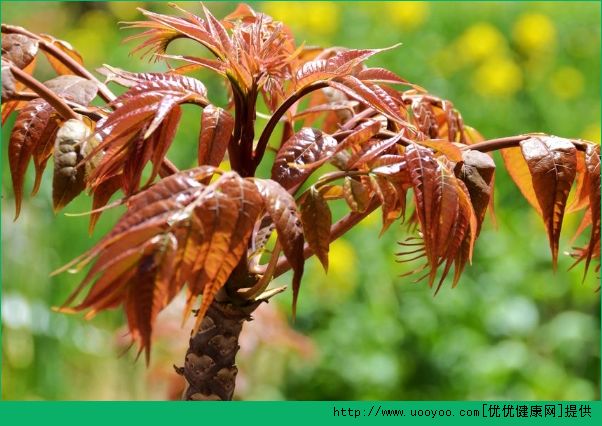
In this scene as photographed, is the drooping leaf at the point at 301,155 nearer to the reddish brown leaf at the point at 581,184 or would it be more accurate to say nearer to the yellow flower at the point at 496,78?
the reddish brown leaf at the point at 581,184

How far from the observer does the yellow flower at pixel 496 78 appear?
3.06 metres

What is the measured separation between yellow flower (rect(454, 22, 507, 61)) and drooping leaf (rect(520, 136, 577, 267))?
2.52m

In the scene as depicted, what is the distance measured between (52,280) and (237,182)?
6.38ft

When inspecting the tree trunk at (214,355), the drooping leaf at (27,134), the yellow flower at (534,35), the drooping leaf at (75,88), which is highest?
the yellow flower at (534,35)

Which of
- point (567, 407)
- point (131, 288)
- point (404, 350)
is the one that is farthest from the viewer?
point (404, 350)

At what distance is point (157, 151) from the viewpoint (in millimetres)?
672

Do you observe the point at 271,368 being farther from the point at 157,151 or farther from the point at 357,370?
the point at 157,151

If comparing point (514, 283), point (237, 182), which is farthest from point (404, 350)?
point (237, 182)

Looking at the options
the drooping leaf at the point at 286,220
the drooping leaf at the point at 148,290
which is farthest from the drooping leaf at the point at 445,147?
the drooping leaf at the point at 148,290

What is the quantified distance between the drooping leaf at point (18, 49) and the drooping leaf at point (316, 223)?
299mm

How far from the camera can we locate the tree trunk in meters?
0.80

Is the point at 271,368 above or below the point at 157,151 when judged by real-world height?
below

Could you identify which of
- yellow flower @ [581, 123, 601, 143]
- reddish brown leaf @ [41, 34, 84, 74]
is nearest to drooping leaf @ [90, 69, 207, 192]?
reddish brown leaf @ [41, 34, 84, 74]

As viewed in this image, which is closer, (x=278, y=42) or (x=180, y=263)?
(x=180, y=263)
